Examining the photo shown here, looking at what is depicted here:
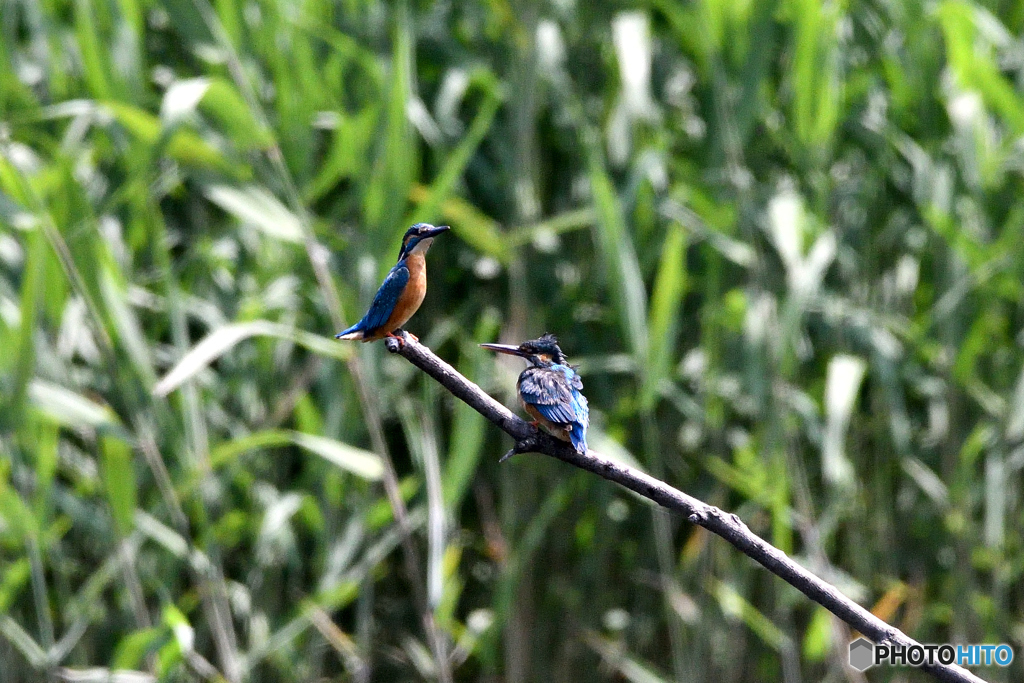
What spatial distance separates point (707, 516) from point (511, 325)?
1814 millimetres

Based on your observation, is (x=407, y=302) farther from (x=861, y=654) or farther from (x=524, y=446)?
(x=861, y=654)

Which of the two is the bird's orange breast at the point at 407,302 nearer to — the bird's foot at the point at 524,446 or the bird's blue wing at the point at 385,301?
the bird's blue wing at the point at 385,301

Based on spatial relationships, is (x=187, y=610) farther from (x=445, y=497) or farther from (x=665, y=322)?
(x=665, y=322)

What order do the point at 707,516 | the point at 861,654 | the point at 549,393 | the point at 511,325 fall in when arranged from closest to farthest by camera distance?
the point at 707,516 < the point at 549,393 < the point at 861,654 < the point at 511,325

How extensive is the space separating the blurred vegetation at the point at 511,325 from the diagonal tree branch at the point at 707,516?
1.25 metres

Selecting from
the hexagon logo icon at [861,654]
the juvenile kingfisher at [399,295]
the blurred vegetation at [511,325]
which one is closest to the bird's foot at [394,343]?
the juvenile kingfisher at [399,295]

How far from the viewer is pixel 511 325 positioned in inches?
94.4

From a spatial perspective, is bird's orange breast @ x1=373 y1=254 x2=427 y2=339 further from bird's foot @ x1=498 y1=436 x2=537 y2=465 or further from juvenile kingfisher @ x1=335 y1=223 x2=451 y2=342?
bird's foot @ x1=498 y1=436 x2=537 y2=465

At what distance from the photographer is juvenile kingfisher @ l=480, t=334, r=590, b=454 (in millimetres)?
673

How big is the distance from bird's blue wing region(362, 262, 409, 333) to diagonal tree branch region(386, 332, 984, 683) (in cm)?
5

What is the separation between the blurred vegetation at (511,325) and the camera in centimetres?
203

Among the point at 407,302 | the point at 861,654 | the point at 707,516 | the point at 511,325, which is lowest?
the point at 861,654

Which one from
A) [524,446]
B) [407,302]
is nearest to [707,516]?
[524,446]

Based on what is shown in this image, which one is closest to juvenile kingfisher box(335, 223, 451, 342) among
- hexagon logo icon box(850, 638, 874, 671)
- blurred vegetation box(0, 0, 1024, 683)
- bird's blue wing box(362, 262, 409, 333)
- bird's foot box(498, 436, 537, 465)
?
bird's blue wing box(362, 262, 409, 333)
